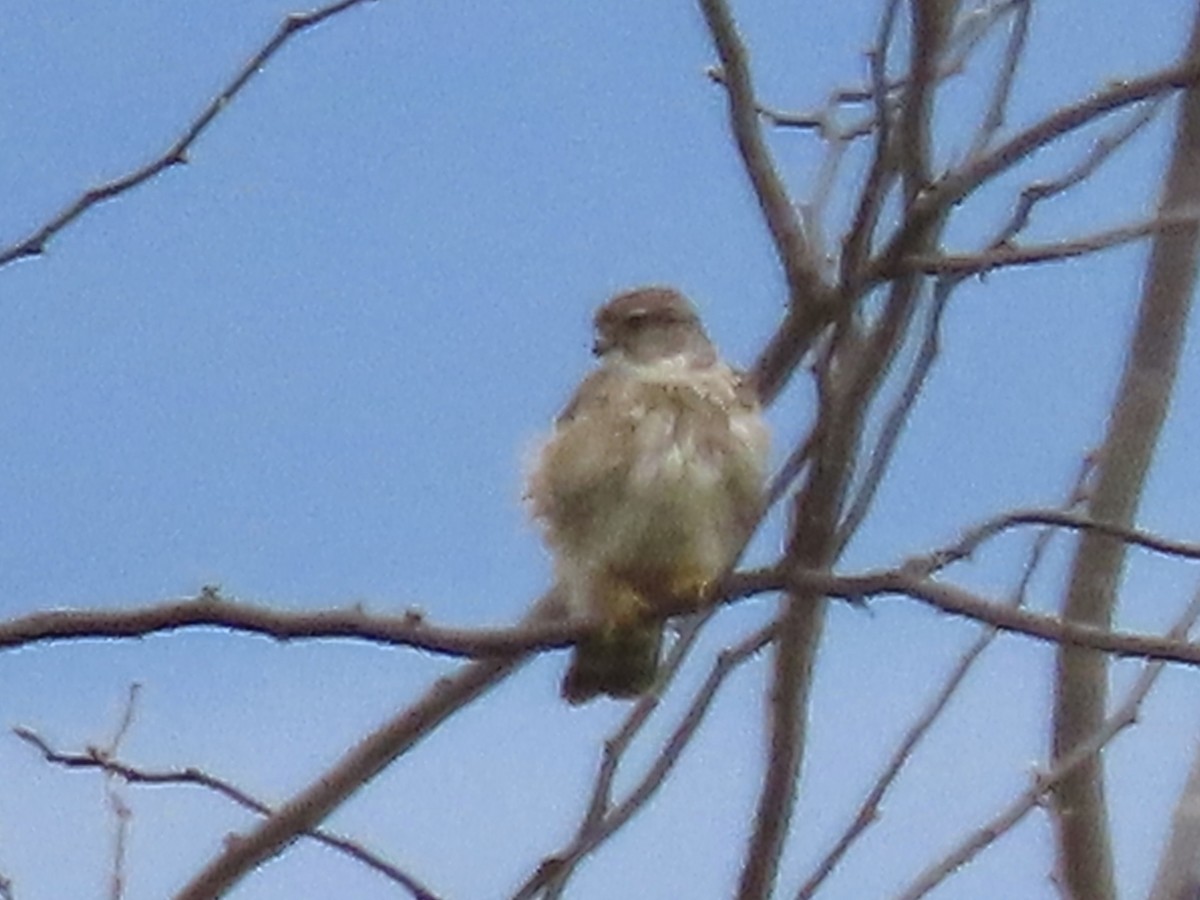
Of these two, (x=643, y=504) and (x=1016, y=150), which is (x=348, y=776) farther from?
(x=1016, y=150)

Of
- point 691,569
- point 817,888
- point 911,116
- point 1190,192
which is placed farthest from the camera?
point 691,569

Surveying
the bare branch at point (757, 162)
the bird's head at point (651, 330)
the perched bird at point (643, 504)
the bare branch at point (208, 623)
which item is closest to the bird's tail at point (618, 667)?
the perched bird at point (643, 504)

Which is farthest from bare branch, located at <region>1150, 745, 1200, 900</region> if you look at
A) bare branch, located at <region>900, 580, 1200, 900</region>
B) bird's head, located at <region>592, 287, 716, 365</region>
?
bird's head, located at <region>592, 287, 716, 365</region>

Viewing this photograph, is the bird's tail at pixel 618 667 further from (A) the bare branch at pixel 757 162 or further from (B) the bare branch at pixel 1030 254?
(B) the bare branch at pixel 1030 254

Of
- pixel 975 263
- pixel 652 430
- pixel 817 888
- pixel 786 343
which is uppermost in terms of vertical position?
pixel 652 430

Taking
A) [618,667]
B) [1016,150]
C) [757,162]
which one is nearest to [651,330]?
[618,667]

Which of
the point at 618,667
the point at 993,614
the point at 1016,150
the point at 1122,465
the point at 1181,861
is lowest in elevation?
the point at 993,614

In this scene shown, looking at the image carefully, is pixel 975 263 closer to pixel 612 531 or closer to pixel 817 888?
pixel 817 888

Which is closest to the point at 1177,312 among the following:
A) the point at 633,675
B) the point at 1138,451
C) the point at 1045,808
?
the point at 1138,451
